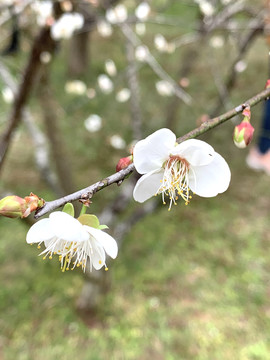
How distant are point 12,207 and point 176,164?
13.4 inches

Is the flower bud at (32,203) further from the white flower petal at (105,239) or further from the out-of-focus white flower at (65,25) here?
the out-of-focus white flower at (65,25)

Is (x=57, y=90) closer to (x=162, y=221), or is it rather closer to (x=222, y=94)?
(x=162, y=221)

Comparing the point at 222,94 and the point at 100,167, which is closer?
the point at 222,94

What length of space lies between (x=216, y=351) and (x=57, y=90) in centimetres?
448

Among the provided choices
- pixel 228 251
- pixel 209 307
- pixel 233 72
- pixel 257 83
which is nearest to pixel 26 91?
pixel 233 72

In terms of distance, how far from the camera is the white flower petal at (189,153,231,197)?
0.69 metres

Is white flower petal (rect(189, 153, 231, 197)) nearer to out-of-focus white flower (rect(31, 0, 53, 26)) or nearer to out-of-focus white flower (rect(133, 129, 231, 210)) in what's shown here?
out-of-focus white flower (rect(133, 129, 231, 210))

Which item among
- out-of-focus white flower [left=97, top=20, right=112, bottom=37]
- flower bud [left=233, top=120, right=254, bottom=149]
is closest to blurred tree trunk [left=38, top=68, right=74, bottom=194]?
out-of-focus white flower [left=97, top=20, right=112, bottom=37]

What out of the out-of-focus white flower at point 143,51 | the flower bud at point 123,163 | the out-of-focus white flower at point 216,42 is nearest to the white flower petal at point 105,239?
the flower bud at point 123,163

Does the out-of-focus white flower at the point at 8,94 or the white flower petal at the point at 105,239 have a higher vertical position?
the white flower petal at the point at 105,239

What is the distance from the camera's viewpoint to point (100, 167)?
14.4 feet

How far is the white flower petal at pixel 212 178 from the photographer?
69 cm

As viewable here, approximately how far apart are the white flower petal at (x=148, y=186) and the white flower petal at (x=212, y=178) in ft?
0.23

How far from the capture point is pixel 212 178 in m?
0.71
